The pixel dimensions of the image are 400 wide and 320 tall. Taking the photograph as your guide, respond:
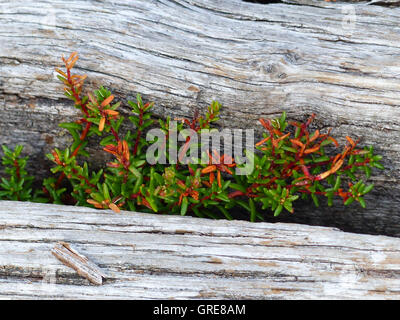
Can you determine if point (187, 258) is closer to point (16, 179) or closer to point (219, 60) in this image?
point (219, 60)

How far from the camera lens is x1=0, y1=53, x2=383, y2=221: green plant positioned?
3744mm

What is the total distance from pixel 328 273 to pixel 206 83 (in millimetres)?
2008

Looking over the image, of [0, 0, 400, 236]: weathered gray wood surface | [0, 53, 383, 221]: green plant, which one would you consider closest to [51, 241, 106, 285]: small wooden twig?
[0, 53, 383, 221]: green plant

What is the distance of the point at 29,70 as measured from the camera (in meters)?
4.16

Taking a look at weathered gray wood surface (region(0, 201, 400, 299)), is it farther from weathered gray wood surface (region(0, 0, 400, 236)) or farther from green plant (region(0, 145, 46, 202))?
weathered gray wood surface (region(0, 0, 400, 236))

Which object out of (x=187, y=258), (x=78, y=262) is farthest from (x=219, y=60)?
(x=78, y=262)

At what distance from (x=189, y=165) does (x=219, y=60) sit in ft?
3.51

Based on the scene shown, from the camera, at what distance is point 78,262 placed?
340 centimetres

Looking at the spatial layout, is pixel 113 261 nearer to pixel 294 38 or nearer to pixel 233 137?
pixel 233 137

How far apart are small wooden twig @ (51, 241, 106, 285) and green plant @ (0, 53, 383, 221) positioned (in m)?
0.47

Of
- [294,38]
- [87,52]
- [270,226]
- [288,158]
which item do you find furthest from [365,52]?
[87,52]

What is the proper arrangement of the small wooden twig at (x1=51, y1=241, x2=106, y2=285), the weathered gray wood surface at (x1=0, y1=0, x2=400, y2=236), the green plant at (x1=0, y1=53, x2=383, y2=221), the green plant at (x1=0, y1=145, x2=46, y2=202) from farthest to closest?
the green plant at (x1=0, y1=145, x2=46, y2=202) < the weathered gray wood surface at (x1=0, y1=0, x2=400, y2=236) < the green plant at (x1=0, y1=53, x2=383, y2=221) < the small wooden twig at (x1=51, y1=241, x2=106, y2=285)

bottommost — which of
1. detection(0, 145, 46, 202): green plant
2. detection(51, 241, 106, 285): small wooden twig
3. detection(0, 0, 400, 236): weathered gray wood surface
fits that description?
detection(51, 241, 106, 285): small wooden twig

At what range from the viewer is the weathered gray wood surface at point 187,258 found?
339 cm
